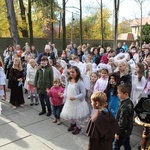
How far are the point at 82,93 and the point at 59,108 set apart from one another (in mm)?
873

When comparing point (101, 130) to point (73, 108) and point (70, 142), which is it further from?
point (73, 108)

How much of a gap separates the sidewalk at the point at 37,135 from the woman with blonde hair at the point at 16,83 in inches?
22.4

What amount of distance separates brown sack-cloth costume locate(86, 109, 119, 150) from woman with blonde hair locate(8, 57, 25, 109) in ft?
12.1

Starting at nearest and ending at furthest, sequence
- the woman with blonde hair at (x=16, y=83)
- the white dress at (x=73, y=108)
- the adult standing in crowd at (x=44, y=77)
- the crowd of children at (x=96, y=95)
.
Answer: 1. the crowd of children at (x=96, y=95)
2. the white dress at (x=73, y=108)
3. the adult standing in crowd at (x=44, y=77)
4. the woman with blonde hair at (x=16, y=83)

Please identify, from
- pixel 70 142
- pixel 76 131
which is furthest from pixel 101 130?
pixel 76 131

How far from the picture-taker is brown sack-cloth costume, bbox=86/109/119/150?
2779 mm

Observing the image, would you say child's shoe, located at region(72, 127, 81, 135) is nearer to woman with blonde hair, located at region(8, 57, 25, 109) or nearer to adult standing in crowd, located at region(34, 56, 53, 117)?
adult standing in crowd, located at region(34, 56, 53, 117)

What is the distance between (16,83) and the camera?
20.0 feet

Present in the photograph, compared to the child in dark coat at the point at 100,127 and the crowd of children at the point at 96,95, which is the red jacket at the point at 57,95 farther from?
the child in dark coat at the point at 100,127

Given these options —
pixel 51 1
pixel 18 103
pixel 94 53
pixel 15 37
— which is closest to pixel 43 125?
pixel 18 103

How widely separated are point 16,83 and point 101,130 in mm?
3939

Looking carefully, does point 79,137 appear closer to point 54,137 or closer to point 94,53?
point 54,137

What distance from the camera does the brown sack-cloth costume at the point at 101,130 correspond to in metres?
2.78

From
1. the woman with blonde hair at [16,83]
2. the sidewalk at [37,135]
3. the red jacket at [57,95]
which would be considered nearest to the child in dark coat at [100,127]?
the sidewalk at [37,135]
